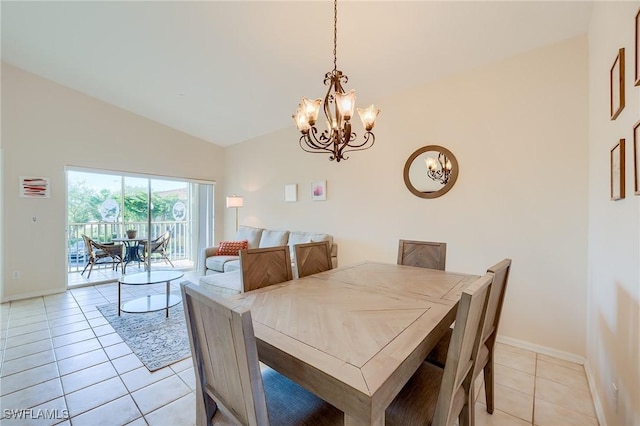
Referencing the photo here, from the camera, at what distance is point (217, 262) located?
437 cm

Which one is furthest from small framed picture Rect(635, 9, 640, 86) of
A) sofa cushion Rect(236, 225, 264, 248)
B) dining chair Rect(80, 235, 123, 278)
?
dining chair Rect(80, 235, 123, 278)

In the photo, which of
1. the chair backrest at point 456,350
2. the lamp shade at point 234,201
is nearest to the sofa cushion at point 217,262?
the lamp shade at point 234,201

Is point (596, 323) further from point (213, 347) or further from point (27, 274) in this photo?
point (27, 274)

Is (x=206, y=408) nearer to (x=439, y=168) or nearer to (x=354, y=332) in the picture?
(x=354, y=332)

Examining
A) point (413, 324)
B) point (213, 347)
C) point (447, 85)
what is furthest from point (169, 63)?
point (413, 324)

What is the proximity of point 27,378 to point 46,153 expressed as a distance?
11.3 ft

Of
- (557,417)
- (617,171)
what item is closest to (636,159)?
(617,171)

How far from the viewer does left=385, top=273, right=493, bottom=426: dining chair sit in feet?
3.27

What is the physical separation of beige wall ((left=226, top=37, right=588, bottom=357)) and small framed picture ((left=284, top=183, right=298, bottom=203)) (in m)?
1.27

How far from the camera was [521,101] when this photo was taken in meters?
→ 2.55

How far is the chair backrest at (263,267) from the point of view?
6.26 feet

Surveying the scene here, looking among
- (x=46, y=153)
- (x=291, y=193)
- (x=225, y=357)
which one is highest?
(x=46, y=153)

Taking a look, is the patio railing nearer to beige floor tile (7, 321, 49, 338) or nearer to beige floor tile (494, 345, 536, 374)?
beige floor tile (7, 321, 49, 338)

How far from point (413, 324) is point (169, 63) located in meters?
3.80
